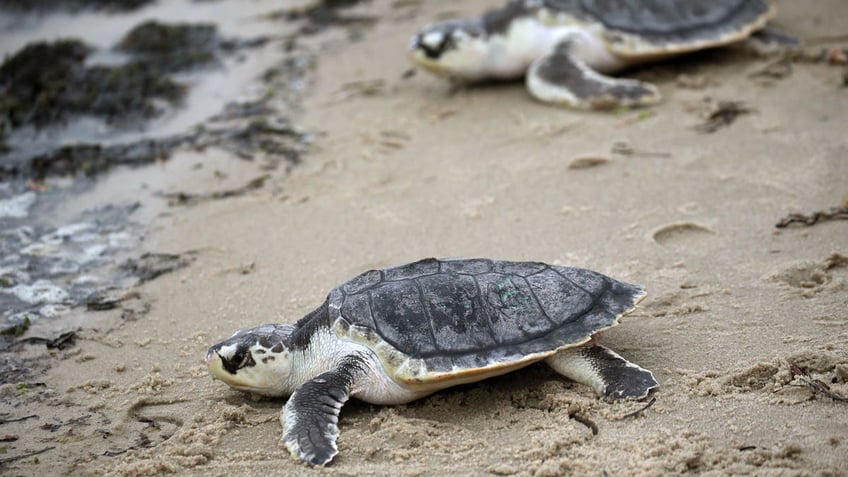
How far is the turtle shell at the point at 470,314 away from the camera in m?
2.58

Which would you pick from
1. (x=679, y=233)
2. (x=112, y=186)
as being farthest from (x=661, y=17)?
(x=112, y=186)

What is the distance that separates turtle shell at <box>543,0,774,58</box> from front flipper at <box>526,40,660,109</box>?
0.25 m

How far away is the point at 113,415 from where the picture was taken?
2838 mm

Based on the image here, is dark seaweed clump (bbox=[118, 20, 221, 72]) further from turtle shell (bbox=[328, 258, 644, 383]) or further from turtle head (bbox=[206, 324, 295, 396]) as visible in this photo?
turtle shell (bbox=[328, 258, 644, 383])

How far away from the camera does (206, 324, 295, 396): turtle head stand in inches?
109

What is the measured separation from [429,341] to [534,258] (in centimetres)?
116

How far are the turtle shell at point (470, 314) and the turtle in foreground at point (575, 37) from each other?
2.91m

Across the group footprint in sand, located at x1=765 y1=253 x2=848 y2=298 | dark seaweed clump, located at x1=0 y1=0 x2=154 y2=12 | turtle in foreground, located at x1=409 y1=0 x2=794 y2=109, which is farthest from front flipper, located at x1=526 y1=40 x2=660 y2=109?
dark seaweed clump, located at x1=0 y1=0 x2=154 y2=12

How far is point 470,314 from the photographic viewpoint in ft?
8.71

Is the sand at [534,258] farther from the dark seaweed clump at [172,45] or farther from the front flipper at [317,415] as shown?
the dark seaweed clump at [172,45]

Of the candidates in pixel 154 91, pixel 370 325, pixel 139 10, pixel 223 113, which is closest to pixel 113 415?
pixel 370 325

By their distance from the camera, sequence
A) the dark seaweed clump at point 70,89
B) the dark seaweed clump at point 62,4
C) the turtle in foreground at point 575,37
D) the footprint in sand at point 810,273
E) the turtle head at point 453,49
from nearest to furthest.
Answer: the footprint in sand at point 810,273 → the turtle in foreground at point 575,37 → the turtle head at point 453,49 → the dark seaweed clump at point 70,89 → the dark seaweed clump at point 62,4

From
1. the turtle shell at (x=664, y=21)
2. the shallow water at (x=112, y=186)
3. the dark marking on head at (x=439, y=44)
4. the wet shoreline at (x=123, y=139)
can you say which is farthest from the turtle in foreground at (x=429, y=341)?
the dark marking on head at (x=439, y=44)

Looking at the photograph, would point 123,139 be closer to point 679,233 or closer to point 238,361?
point 238,361
